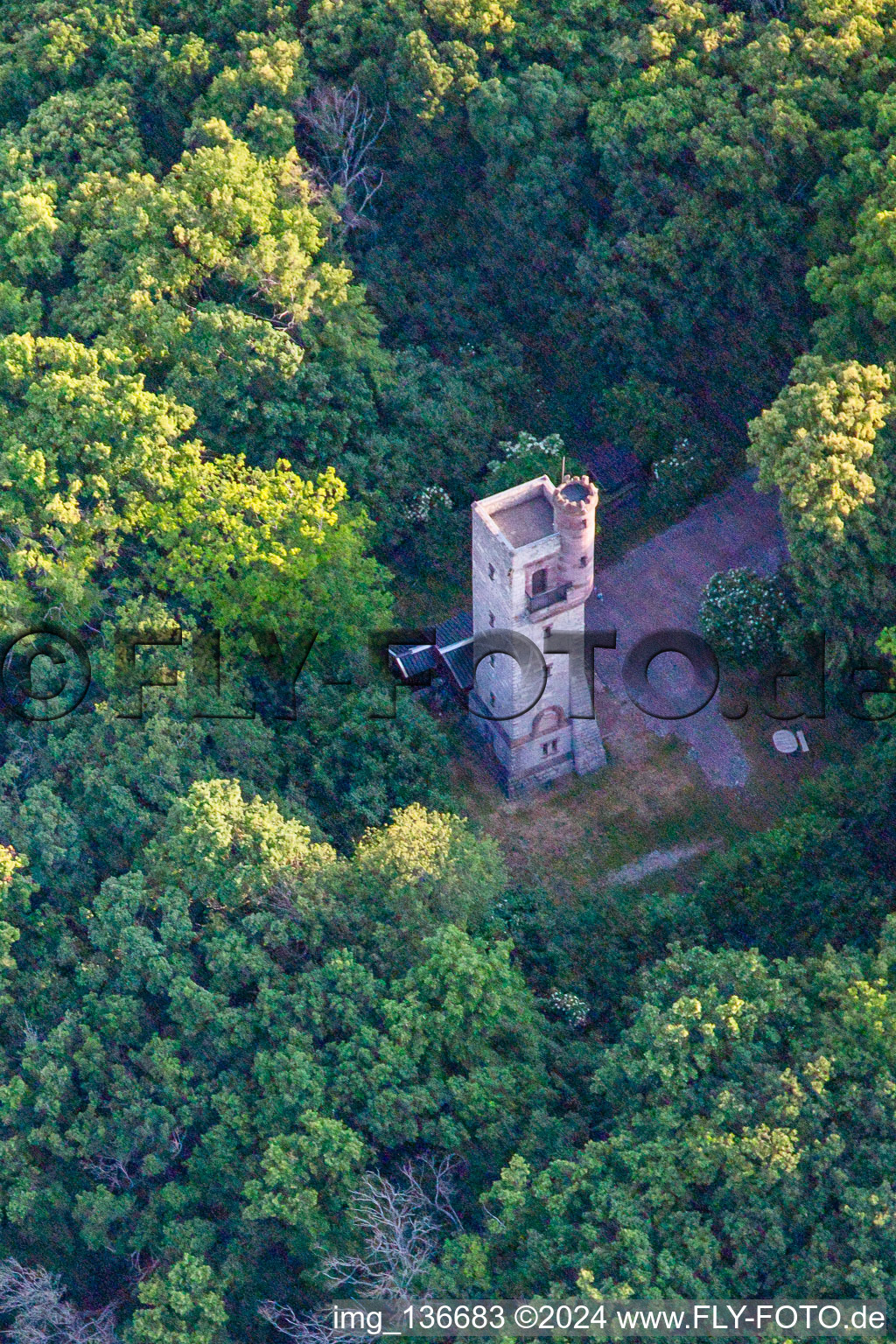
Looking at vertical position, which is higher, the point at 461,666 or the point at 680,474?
the point at 680,474

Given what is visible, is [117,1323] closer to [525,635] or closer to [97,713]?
[97,713]

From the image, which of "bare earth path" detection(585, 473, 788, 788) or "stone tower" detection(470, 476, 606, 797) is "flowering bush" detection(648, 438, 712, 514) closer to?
"bare earth path" detection(585, 473, 788, 788)

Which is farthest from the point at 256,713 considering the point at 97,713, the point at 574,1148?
the point at 574,1148

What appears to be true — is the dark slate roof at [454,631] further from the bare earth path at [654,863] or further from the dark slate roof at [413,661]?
the bare earth path at [654,863]

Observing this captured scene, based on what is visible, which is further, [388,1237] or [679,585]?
[679,585]

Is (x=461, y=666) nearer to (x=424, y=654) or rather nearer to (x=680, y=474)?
(x=424, y=654)

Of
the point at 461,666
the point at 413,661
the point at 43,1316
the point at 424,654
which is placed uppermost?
the point at 424,654

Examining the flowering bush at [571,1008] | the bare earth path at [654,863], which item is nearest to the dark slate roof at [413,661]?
the bare earth path at [654,863]

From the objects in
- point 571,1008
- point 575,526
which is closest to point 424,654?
point 575,526
